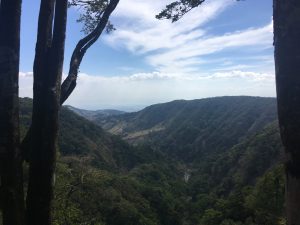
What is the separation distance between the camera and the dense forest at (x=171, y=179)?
28663 mm

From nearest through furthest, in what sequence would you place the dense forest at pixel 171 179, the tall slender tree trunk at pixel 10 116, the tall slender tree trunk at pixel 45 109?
the tall slender tree trunk at pixel 10 116, the tall slender tree trunk at pixel 45 109, the dense forest at pixel 171 179

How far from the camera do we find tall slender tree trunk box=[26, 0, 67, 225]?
4.48 m

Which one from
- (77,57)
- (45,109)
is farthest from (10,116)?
(77,57)

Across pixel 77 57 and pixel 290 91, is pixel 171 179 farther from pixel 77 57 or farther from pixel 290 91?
pixel 290 91

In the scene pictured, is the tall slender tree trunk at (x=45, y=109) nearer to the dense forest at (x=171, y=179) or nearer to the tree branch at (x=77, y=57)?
the tree branch at (x=77, y=57)

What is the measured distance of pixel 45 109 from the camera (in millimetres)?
4648

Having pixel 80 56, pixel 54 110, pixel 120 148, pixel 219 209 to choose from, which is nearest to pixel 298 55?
pixel 54 110

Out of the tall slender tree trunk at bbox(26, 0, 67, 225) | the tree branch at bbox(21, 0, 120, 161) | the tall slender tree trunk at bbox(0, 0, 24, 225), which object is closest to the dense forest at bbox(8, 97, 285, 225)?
the tree branch at bbox(21, 0, 120, 161)

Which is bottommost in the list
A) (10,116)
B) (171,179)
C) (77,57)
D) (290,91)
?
(171,179)

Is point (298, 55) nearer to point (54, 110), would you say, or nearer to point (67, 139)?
point (54, 110)

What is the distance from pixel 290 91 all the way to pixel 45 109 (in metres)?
2.91

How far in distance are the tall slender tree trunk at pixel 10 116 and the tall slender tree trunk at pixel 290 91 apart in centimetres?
278

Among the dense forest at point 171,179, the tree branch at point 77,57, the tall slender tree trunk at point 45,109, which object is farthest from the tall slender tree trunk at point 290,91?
the dense forest at point 171,179

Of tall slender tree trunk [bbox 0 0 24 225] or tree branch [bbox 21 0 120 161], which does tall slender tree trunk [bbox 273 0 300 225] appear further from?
tree branch [bbox 21 0 120 161]
